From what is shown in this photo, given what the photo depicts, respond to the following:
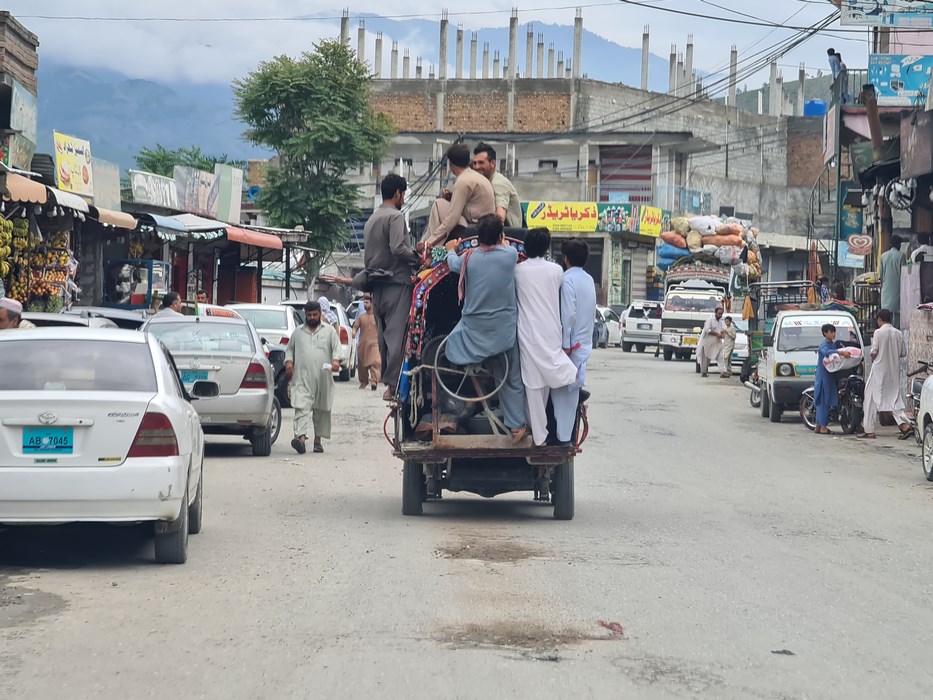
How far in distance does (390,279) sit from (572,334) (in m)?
1.57

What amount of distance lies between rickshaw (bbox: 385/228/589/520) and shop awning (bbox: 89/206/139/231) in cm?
1255

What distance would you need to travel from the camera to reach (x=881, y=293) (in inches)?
1005

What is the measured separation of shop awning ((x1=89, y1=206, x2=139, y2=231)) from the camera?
2219 centimetres

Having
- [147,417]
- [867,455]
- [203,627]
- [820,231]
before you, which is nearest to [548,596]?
[203,627]

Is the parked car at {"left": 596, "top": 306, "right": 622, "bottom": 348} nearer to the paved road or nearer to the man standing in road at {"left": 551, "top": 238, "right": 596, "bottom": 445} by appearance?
the paved road

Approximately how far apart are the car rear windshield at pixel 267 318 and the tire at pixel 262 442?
9556 millimetres

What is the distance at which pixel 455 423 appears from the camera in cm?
1066

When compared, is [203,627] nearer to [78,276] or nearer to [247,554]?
[247,554]

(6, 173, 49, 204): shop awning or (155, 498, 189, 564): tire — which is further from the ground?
(6, 173, 49, 204): shop awning

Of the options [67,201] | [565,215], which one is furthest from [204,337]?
[565,215]

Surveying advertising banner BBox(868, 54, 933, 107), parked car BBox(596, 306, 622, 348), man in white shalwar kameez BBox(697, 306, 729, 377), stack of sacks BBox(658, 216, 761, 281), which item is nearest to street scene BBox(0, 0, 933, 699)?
advertising banner BBox(868, 54, 933, 107)

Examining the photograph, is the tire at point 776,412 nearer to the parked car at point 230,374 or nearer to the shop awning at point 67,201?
the parked car at point 230,374

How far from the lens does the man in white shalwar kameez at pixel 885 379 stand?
2048 centimetres

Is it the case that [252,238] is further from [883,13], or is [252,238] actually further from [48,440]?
[48,440]
